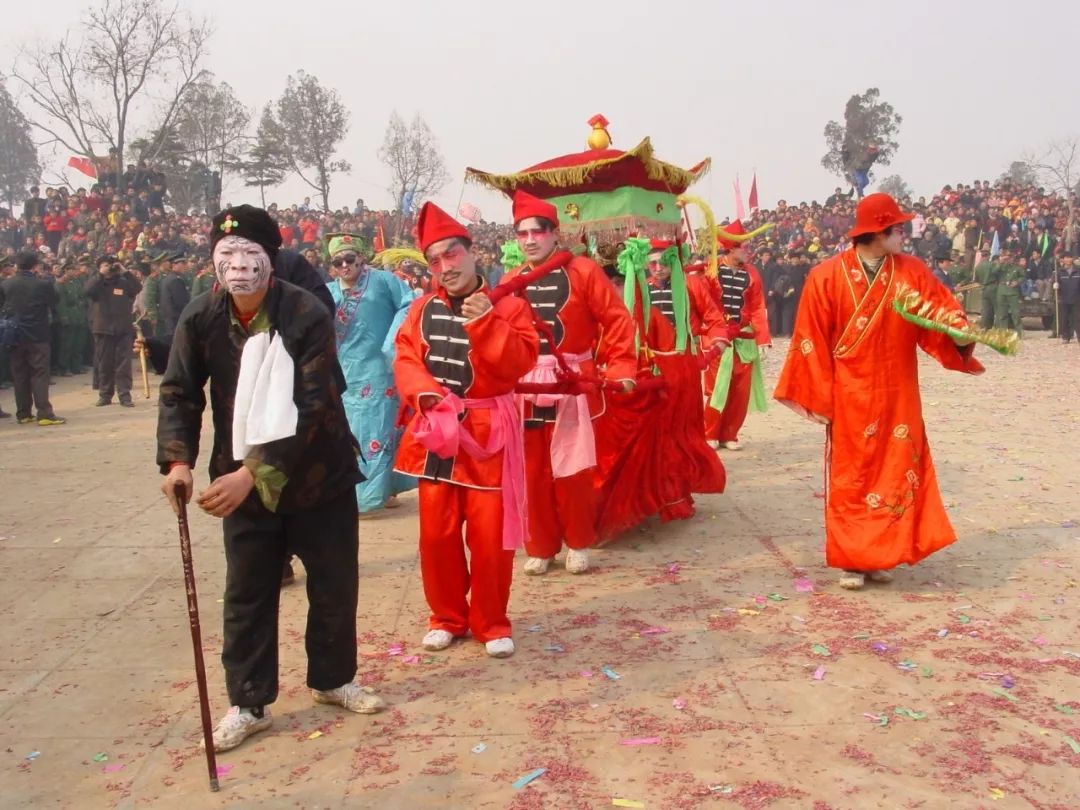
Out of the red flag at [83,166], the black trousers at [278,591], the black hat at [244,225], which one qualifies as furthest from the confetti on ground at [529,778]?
the red flag at [83,166]

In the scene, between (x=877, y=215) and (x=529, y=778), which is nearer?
(x=529, y=778)

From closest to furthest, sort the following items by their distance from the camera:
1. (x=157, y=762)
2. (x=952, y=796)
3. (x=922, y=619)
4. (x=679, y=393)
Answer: (x=952, y=796), (x=157, y=762), (x=922, y=619), (x=679, y=393)

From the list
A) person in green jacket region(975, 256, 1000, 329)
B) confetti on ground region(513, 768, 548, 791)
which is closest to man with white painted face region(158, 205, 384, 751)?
confetti on ground region(513, 768, 548, 791)

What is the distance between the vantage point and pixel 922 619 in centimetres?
482

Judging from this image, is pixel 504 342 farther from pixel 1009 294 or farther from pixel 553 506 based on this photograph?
pixel 1009 294

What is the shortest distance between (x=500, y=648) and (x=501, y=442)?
858 mm

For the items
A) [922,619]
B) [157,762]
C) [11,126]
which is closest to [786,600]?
[922,619]

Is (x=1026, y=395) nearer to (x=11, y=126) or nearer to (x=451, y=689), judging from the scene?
(x=451, y=689)

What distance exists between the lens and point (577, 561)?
5.81 metres

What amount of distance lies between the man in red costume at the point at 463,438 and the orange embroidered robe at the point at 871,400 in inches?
65.1

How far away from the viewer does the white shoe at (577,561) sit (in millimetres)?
5809

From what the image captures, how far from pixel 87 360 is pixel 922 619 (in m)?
16.4

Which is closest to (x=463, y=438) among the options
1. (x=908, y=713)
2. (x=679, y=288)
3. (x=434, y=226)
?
(x=434, y=226)

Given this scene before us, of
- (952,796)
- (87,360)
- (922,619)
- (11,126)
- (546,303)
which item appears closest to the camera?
(952,796)
